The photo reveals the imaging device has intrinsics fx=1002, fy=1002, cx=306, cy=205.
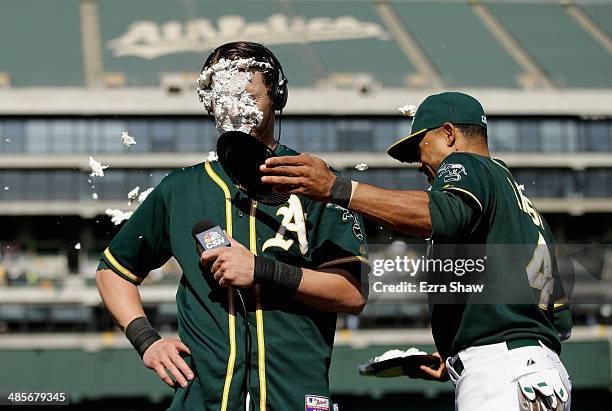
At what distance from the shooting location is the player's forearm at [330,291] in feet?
12.7

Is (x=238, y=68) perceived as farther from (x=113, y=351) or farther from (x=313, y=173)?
(x=113, y=351)

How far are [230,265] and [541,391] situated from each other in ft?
5.59

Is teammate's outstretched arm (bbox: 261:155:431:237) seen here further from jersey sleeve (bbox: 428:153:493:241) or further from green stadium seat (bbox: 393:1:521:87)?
green stadium seat (bbox: 393:1:521:87)

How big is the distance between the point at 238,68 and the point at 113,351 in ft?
99.8

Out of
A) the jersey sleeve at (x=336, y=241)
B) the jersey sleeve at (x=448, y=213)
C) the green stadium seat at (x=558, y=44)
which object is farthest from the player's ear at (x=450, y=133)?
the green stadium seat at (x=558, y=44)

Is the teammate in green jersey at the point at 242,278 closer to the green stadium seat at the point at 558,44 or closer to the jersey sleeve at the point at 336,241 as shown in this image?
the jersey sleeve at the point at 336,241

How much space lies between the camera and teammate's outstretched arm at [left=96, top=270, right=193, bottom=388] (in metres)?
3.92

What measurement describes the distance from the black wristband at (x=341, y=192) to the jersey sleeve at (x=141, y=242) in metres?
0.86

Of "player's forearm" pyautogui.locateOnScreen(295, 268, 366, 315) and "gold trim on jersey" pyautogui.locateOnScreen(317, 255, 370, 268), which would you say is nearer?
"player's forearm" pyautogui.locateOnScreen(295, 268, 366, 315)

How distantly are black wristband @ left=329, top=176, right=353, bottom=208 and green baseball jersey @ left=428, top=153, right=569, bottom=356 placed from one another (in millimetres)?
681

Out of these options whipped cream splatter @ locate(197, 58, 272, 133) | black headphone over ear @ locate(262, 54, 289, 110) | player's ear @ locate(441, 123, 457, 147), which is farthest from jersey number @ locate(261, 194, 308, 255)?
player's ear @ locate(441, 123, 457, 147)

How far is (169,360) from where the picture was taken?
3.95 m

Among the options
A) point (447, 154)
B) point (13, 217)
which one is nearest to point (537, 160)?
point (13, 217)

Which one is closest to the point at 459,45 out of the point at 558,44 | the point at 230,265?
the point at 558,44
